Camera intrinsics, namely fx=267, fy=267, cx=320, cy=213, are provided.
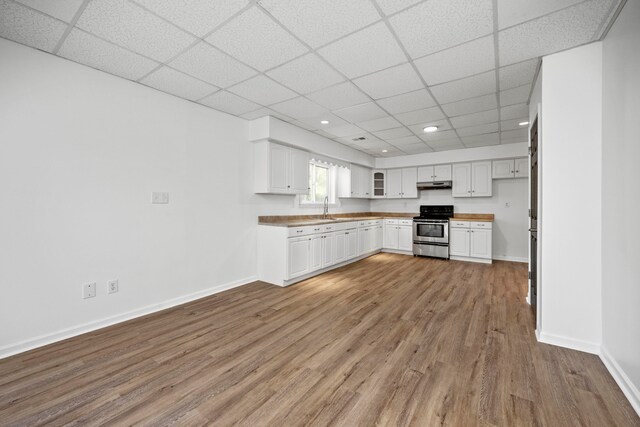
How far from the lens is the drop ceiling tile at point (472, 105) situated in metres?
3.30

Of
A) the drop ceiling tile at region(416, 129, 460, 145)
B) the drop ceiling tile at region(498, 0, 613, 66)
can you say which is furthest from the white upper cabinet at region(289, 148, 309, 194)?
the drop ceiling tile at region(498, 0, 613, 66)

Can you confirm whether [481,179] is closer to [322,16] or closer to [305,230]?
[305,230]

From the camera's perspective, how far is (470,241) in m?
5.78

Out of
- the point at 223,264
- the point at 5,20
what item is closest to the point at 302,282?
the point at 223,264

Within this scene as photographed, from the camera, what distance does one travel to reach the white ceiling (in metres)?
1.82

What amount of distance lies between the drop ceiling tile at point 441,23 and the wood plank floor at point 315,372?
8.33ft

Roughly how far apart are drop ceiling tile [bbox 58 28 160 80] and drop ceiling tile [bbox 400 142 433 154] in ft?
15.6

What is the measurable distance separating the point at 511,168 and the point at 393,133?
2908mm

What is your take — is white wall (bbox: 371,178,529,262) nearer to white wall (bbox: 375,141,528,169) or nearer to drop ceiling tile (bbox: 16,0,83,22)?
white wall (bbox: 375,141,528,169)

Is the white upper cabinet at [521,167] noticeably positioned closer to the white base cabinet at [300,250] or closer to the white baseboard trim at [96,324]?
the white base cabinet at [300,250]

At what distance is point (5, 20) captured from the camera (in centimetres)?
193

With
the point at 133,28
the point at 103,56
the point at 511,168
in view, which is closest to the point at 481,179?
the point at 511,168

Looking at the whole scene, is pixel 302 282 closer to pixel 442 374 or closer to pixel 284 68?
pixel 442 374

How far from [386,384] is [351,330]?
31.9 inches
